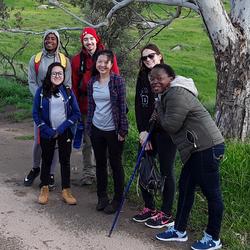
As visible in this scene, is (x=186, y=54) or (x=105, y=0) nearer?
(x=105, y=0)

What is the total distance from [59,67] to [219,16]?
104 inches

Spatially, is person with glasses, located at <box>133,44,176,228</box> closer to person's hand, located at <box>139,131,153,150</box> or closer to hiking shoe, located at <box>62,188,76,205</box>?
person's hand, located at <box>139,131,153,150</box>

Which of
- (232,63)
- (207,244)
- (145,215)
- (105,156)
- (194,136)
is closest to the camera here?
(194,136)

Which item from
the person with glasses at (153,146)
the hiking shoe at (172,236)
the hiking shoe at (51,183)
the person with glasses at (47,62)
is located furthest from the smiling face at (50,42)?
the hiking shoe at (172,236)

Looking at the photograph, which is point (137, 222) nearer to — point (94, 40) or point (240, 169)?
point (240, 169)

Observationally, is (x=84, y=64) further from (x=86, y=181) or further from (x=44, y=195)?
(x=44, y=195)

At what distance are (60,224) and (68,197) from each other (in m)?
0.71

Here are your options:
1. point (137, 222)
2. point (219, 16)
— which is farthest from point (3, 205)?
point (219, 16)

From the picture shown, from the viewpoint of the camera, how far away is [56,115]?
6191 mm

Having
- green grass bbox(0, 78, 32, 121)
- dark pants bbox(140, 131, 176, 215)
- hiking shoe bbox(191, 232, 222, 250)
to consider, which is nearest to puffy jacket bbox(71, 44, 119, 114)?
dark pants bbox(140, 131, 176, 215)

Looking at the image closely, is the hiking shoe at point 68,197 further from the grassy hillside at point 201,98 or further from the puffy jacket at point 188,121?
the puffy jacket at point 188,121

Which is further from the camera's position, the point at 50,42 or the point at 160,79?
the point at 50,42

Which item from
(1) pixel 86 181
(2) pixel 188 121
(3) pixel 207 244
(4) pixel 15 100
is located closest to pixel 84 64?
(1) pixel 86 181

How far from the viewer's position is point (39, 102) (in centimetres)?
618
